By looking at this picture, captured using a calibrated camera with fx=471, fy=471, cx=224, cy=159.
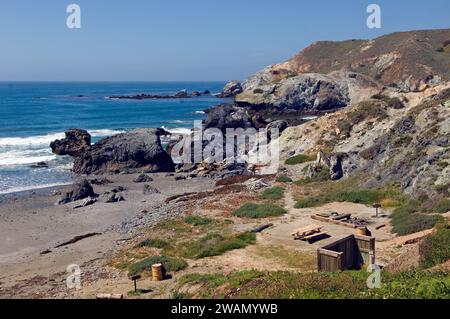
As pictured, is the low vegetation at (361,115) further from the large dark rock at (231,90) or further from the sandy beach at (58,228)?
the large dark rock at (231,90)

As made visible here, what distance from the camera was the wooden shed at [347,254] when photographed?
1580cm

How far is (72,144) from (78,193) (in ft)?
74.1

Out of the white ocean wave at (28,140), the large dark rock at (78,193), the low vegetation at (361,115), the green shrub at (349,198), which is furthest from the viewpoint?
the white ocean wave at (28,140)

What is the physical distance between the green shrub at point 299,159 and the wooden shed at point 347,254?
26267 millimetres

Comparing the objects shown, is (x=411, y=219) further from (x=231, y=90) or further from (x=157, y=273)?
(x=231, y=90)

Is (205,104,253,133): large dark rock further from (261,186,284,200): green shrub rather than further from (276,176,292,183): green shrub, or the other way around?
(261,186,284,200): green shrub

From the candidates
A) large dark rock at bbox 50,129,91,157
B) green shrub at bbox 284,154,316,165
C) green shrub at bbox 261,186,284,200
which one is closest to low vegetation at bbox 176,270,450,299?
green shrub at bbox 261,186,284,200

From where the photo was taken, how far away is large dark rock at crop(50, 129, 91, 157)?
55469 millimetres

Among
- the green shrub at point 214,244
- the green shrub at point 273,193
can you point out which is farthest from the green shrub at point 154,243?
the green shrub at point 273,193

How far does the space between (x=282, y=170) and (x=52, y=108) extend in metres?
84.2

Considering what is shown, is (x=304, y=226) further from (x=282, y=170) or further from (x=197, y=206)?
(x=282, y=170)

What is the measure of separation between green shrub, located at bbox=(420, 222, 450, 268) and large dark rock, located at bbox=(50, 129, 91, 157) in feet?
152

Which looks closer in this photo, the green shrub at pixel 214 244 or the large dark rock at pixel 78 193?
the green shrub at pixel 214 244
